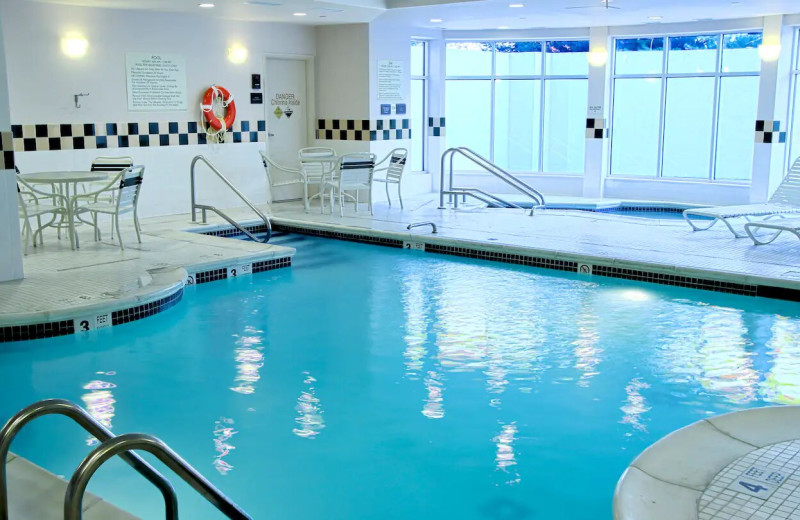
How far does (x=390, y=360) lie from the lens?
475cm

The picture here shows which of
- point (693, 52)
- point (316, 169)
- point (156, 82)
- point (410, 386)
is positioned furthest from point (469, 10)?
point (410, 386)

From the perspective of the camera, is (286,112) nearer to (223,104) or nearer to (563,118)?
(223,104)

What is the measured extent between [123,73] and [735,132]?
14.1 meters

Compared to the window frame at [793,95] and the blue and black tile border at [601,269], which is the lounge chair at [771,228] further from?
the window frame at [793,95]

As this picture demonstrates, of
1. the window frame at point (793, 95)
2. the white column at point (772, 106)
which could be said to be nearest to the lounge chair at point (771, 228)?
the white column at point (772, 106)

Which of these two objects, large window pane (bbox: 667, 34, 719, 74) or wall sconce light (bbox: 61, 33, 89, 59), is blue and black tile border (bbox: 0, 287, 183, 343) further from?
large window pane (bbox: 667, 34, 719, 74)

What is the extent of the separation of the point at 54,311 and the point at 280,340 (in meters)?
1.39

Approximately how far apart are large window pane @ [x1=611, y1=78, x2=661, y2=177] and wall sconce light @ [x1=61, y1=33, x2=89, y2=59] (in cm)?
1262

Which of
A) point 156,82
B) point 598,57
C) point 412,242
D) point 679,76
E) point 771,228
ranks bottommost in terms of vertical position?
point 412,242

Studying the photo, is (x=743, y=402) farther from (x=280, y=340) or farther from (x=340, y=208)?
(x=340, y=208)

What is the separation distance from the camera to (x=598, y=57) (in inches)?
457

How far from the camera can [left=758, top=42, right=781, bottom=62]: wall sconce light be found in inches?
401

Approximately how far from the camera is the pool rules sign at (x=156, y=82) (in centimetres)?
890

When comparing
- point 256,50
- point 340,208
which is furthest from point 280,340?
point 256,50
